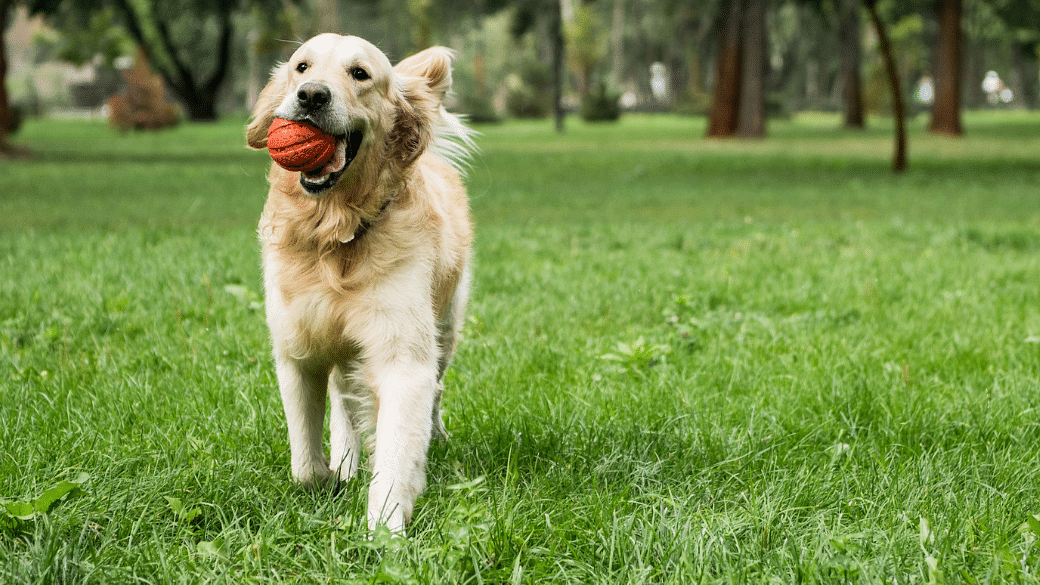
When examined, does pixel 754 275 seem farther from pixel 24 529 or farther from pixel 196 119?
pixel 196 119

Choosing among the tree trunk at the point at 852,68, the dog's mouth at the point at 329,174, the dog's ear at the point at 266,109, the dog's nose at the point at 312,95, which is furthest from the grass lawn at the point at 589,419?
the tree trunk at the point at 852,68

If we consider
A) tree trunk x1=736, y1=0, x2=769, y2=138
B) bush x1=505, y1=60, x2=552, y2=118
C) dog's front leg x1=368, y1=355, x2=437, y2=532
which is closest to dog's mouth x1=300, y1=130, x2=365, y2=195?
dog's front leg x1=368, y1=355, x2=437, y2=532

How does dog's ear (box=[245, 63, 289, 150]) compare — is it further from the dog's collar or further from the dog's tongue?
the dog's collar

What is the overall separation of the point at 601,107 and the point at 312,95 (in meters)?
50.6

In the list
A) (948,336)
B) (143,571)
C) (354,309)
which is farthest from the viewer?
(948,336)

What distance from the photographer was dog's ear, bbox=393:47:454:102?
11.2 feet

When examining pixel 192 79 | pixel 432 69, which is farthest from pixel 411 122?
pixel 192 79

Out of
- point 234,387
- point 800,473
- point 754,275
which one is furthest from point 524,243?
point 800,473

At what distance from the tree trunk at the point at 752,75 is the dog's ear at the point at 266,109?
28328 millimetres

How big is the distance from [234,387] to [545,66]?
57404 mm

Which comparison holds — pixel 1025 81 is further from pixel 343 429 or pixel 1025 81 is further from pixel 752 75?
pixel 343 429

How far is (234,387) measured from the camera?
12.9ft

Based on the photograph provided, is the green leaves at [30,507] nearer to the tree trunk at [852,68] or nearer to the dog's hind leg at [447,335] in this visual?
the dog's hind leg at [447,335]

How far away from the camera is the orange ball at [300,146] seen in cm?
279
